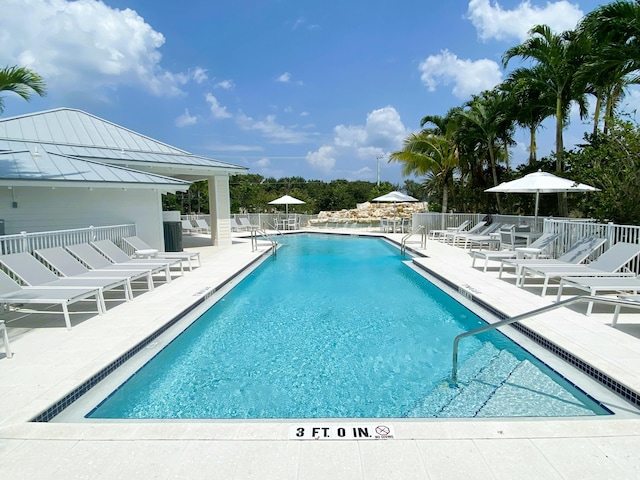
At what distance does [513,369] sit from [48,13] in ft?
43.7

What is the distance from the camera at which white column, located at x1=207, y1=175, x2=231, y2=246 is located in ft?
50.6

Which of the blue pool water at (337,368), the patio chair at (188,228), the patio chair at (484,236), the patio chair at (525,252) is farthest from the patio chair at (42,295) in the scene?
the patio chair at (188,228)

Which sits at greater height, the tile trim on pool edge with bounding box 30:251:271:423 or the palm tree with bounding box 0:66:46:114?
the palm tree with bounding box 0:66:46:114

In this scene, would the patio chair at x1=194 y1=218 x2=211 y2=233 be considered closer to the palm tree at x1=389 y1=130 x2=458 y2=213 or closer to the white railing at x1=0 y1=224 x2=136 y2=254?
the palm tree at x1=389 y1=130 x2=458 y2=213

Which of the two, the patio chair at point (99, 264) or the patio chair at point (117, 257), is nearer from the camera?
the patio chair at point (99, 264)

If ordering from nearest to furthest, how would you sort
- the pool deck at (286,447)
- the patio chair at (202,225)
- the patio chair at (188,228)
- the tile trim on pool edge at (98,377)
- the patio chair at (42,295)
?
the pool deck at (286,447) → the tile trim on pool edge at (98,377) → the patio chair at (42,295) → the patio chair at (188,228) → the patio chair at (202,225)

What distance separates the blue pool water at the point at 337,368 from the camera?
140 inches

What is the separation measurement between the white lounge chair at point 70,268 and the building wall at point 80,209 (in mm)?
2761

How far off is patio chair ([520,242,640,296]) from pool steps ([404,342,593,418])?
2.77m

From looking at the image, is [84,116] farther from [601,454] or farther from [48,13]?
[601,454]

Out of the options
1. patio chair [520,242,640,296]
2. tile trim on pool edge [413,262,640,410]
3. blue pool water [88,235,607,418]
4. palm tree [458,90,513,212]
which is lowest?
blue pool water [88,235,607,418]

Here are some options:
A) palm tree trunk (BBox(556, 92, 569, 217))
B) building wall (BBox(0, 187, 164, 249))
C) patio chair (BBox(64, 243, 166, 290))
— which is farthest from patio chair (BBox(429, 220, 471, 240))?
patio chair (BBox(64, 243, 166, 290))

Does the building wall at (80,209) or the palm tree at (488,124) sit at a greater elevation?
the palm tree at (488,124)

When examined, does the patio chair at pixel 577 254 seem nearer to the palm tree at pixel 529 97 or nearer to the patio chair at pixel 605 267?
the patio chair at pixel 605 267
